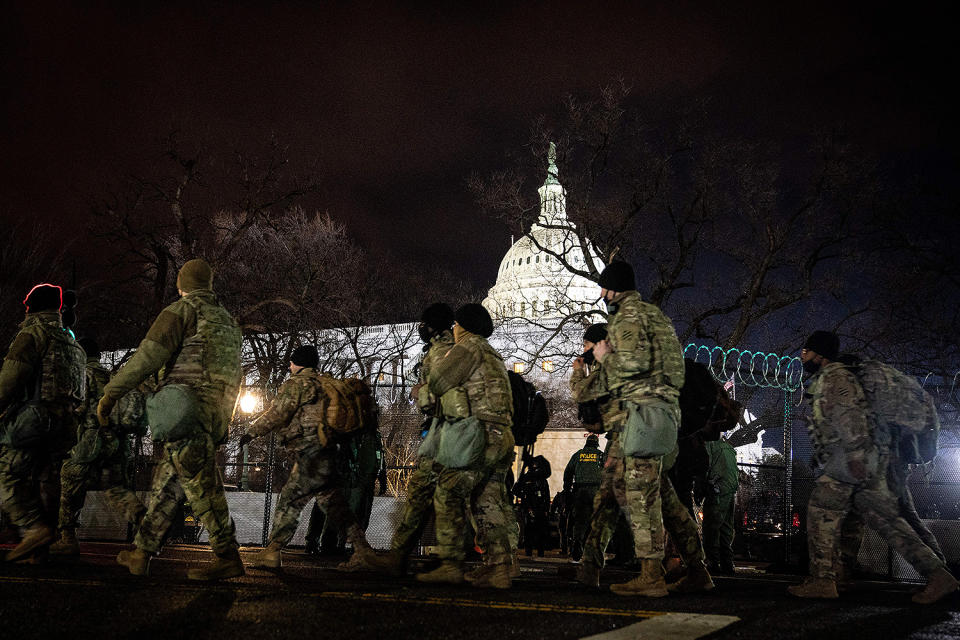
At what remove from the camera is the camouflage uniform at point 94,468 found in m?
8.26

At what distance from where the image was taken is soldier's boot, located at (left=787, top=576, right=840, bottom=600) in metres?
5.93

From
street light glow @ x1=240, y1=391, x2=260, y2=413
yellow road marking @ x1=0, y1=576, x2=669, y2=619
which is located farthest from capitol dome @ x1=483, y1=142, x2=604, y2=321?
yellow road marking @ x1=0, y1=576, x2=669, y2=619

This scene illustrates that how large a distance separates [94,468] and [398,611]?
16.9 feet

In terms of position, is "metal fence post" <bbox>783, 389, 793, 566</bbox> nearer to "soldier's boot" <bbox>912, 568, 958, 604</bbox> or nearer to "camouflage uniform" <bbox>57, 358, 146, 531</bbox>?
"soldier's boot" <bbox>912, 568, 958, 604</bbox>

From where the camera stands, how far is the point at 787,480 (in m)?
11.1

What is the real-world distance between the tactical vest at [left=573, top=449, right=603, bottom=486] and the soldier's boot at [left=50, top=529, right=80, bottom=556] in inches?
224

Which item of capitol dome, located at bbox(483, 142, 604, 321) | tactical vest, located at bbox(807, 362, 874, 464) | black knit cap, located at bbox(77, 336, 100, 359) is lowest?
tactical vest, located at bbox(807, 362, 874, 464)

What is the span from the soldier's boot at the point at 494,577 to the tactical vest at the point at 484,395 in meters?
0.97

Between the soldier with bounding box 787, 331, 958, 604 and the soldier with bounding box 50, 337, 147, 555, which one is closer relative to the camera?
the soldier with bounding box 787, 331, 958, 604

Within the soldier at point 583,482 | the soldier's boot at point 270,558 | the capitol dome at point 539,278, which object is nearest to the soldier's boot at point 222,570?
the soldier's boot at point 270,558

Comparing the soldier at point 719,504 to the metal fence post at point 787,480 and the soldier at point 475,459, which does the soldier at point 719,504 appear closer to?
the metal fence post at point 787,480

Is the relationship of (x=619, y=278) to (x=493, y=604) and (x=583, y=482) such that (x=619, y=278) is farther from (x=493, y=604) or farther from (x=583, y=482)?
(x=583, y=482)

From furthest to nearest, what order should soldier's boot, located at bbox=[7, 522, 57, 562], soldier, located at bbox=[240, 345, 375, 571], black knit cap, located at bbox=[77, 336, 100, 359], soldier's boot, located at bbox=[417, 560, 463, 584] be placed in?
black knit cap, located at bbox=[77, 336, 100, 359] → soldier, located at bbox=[240, 345, 375, 571] → soldier's boot, located at bbox=[7, 522, 57, 562] → soldier's boot, located at bbox=[417, 560, 463, 584]

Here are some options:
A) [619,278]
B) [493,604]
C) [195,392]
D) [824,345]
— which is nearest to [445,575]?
[493,604]
